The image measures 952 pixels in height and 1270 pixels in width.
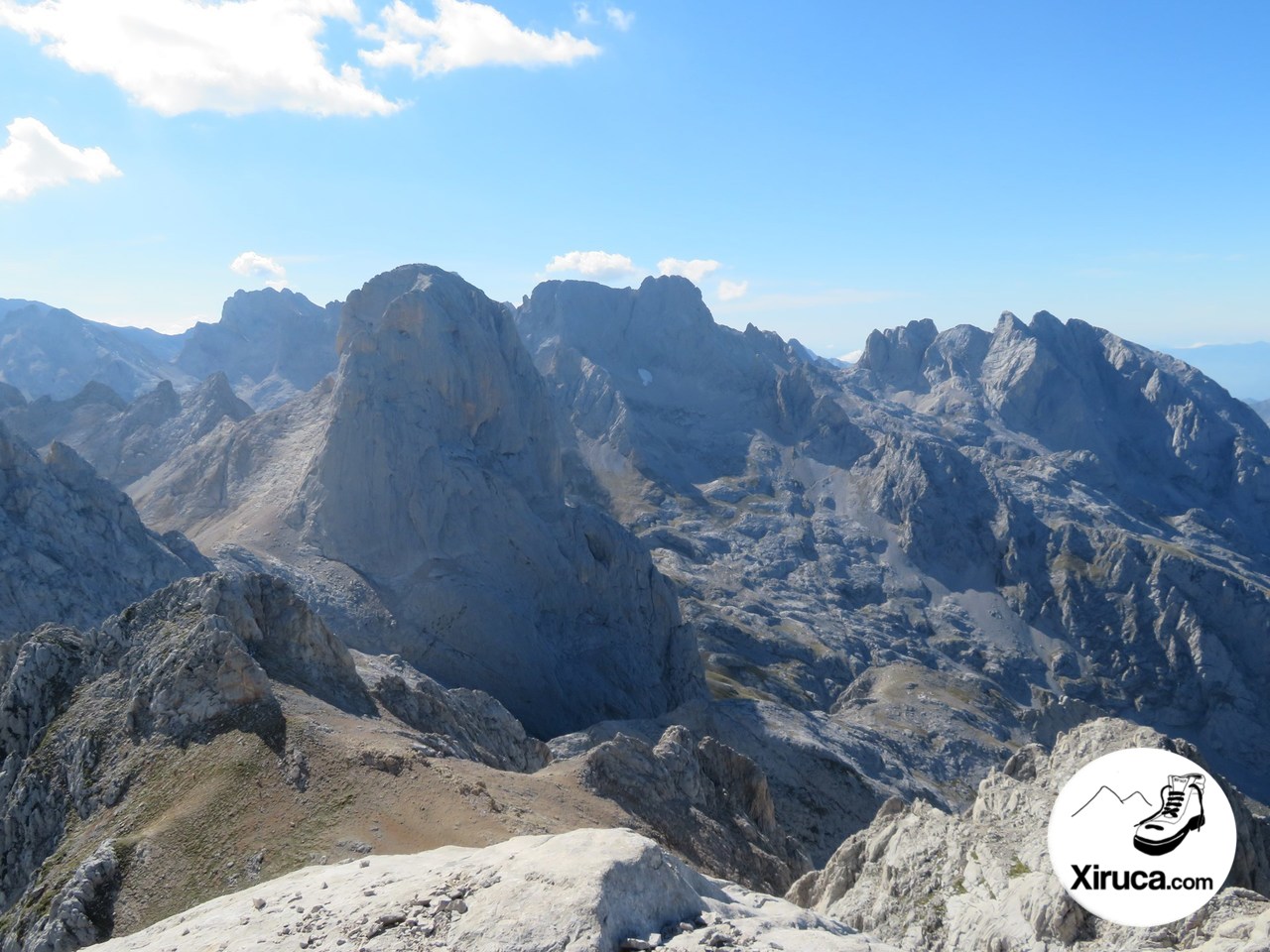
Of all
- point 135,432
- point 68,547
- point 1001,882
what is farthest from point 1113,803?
point 135,432

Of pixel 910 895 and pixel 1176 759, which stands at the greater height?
pixel 1176 759

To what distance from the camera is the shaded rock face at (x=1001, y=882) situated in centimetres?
2128

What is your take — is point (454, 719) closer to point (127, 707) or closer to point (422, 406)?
point (127, 707)

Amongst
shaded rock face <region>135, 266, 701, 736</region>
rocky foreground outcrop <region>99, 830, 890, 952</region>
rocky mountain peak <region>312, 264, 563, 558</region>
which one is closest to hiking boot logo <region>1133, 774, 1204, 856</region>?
rocky foreground outcrop <region>99, 830, 890, 952</region>

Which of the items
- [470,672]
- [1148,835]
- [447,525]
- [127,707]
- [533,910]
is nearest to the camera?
[533,910]

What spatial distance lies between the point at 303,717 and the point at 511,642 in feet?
233

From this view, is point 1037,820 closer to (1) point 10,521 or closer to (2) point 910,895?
(2) point 910,895

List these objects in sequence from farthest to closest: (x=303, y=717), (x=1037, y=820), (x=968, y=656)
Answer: (x=968, y=656), (x=303, y=717), (x=1037, y=820)

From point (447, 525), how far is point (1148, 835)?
347 feet

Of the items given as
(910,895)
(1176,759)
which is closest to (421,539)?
(910,895)

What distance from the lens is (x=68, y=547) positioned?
89375 mm

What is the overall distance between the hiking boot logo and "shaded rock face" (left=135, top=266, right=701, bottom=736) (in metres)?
83.4

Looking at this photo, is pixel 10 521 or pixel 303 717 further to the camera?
pixel 10 521

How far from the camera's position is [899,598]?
198125 millimetres
